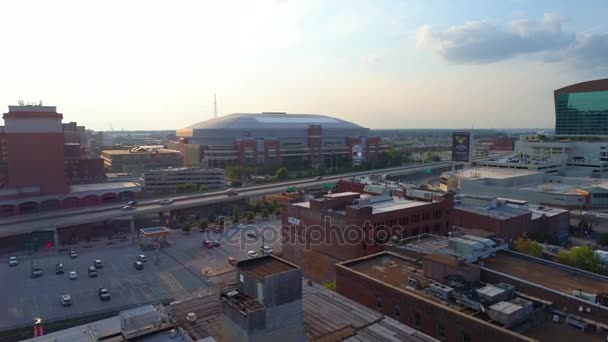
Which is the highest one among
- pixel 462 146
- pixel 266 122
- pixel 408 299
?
pixel 266 122

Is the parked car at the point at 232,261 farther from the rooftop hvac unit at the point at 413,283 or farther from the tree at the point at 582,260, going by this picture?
the tree at the point at 582,260

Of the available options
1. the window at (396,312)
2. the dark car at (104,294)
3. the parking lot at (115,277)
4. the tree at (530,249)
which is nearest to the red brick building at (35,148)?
the parking lot at (115,277)

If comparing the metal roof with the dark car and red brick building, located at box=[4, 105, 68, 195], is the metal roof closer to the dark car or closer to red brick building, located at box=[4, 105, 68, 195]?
red brick building, located at box=[4, 105, 68, 195]

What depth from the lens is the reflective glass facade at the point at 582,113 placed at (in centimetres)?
12419

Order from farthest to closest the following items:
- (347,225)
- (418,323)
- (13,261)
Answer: (13,261) → (347,225) → (418,323)

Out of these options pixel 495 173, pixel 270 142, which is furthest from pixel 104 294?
pixel 270 142

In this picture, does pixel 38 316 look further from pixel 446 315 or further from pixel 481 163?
pixel 481 163

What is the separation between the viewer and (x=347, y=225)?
3841 centimetres

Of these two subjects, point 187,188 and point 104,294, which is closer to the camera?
point 104,294

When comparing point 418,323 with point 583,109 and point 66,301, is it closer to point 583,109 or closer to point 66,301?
point 66,301

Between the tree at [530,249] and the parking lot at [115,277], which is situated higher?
the tree at [530,249]

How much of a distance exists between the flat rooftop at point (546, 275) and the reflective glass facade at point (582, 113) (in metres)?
119

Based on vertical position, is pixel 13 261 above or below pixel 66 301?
above

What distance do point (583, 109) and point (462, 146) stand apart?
243ft
